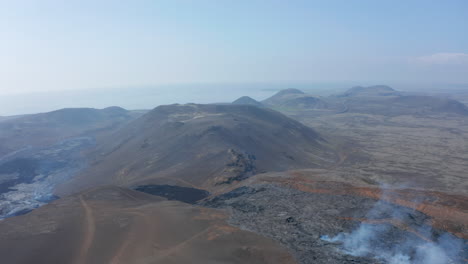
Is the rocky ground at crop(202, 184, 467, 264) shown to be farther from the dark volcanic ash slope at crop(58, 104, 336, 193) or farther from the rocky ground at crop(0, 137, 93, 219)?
the rocky ground at crop(0, 137, 93, 219)

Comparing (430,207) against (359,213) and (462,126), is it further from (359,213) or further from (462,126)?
(462,126)

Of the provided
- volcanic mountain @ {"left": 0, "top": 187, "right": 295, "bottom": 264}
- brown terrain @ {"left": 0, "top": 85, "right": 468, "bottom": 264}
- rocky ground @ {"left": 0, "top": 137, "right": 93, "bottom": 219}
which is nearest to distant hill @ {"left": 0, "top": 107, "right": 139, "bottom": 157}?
rocky ground @ {"left": 0, "top": 137, "right": 93, "bottom": 219}

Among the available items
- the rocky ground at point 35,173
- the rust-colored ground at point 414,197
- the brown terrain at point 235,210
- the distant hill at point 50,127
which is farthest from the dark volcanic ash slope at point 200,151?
the distant hill at point 50,127

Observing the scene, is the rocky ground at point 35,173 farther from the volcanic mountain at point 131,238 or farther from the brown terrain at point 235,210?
the volcanic mountain at point 131,238

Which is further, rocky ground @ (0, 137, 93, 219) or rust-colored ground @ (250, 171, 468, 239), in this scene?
rocky ground @ (0, 137, 93, 219)

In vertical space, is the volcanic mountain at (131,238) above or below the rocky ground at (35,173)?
above

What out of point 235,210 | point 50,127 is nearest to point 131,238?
point 235,210

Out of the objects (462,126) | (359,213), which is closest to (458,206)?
(359,213)
